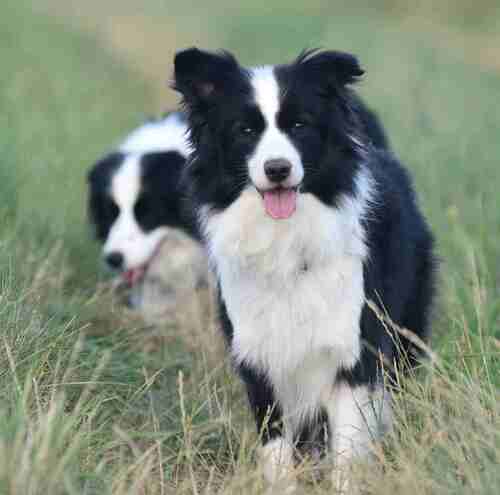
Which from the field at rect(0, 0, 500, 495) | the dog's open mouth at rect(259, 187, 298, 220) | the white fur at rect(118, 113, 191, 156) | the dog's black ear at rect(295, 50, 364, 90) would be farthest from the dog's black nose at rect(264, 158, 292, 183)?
the white fur at rect(118, 113, 191, 156)

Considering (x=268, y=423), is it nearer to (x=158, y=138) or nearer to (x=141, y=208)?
(x=141, y=208)

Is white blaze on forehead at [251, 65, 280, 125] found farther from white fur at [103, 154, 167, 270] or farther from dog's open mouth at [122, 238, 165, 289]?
dog's open mouth at [122, 238, 165, 289]

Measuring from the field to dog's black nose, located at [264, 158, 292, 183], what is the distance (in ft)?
2.88

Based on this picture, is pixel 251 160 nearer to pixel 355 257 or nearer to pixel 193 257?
pixel 355 257

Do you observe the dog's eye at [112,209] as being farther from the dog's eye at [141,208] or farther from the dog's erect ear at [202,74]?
the dog's erect ear at [202,74]

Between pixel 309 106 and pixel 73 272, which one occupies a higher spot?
pixel 309 106

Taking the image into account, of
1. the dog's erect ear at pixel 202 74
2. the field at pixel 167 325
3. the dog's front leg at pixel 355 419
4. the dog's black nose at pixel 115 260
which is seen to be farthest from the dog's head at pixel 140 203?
the dog's front leg at pixel 355 419

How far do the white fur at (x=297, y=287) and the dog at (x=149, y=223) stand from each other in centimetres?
252

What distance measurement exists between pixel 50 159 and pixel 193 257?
1888 mm

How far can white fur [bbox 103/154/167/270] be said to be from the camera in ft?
22.7

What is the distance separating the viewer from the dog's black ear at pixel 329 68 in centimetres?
413

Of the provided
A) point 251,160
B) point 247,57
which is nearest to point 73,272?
point 251,160

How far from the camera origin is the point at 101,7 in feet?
58.9

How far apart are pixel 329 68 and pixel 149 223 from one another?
309 cm
